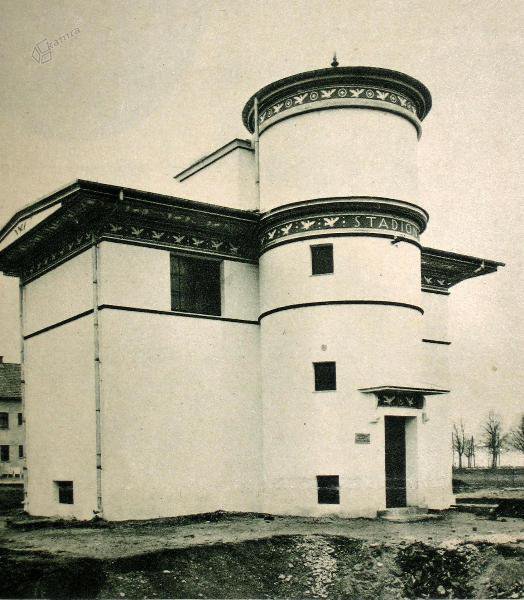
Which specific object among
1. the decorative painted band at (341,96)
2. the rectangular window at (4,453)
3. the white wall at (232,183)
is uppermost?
the decorative painted band at (341,96)

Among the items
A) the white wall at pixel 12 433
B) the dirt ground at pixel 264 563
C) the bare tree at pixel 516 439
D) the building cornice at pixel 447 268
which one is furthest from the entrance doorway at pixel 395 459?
the bare tree at pixel 516 439

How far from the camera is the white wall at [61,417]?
20.5 metres

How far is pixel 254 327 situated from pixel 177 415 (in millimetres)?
3818

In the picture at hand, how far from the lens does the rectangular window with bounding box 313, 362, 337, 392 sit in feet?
70.2

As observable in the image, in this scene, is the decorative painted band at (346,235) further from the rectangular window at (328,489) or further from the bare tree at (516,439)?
the bare tree at (516,439)

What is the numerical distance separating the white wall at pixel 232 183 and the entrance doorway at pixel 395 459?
7786mm

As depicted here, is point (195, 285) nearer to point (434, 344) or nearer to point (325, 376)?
point (325, 376)

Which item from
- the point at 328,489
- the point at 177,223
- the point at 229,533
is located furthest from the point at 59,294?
the point at 328,489

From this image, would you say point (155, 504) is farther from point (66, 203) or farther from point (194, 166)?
point (194, 166)

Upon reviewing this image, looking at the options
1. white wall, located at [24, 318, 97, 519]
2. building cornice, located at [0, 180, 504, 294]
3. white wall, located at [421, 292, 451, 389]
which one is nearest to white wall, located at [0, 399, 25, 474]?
white wall, located at [24, 318, 97, 519]

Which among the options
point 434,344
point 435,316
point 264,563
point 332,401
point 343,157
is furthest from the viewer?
point 435,316

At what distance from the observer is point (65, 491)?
857 inches

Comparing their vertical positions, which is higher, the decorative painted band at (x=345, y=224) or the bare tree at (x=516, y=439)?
the decorative painted band at (x=345, y=224)

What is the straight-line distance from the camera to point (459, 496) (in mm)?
28594
